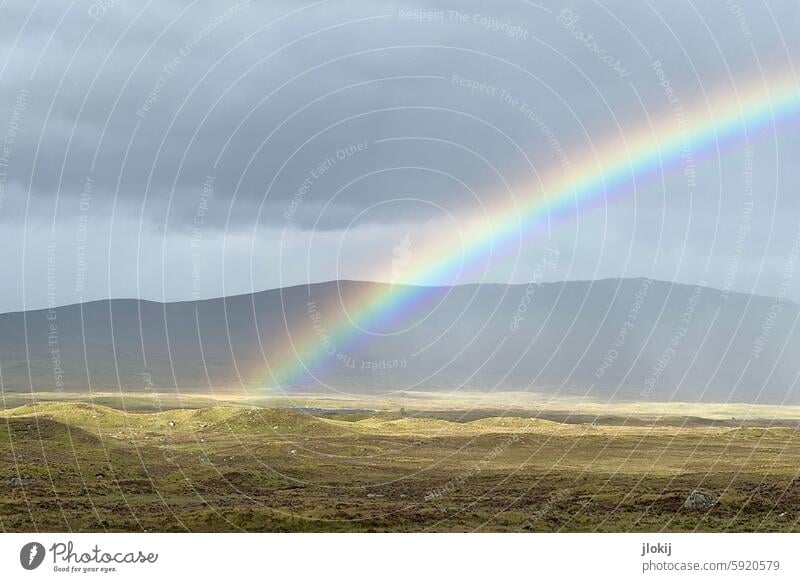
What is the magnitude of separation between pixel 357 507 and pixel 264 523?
787 cm

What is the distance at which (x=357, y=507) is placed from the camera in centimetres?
6319

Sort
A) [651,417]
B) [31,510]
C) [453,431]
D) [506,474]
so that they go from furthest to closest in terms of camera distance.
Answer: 1. [651,417]
2. [453,431]
3. [506,474]
4. [31,510]

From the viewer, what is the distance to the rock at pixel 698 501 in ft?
207

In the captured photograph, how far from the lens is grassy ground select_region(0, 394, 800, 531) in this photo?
59.6 m
